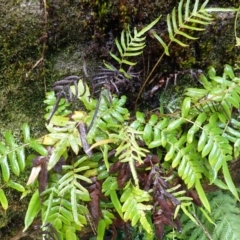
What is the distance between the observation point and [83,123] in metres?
1.45

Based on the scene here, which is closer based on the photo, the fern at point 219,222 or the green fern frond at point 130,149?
the green fern frond at point 130,149

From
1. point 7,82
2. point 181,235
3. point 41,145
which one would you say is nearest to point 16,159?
point 41,145

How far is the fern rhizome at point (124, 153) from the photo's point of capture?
1.42m

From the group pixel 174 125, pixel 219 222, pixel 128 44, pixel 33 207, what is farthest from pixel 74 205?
pixel 219 222

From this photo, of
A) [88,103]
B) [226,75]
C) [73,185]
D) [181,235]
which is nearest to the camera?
[73,185]

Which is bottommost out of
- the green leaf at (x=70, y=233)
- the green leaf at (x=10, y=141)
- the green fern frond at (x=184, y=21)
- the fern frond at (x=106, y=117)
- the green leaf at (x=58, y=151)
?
the green leaf at (x=70, y=233)

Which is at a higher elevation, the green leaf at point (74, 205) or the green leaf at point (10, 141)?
the green leaf at point (10, 141)

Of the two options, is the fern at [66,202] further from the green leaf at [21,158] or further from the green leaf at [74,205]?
the green leaf at [21,158]

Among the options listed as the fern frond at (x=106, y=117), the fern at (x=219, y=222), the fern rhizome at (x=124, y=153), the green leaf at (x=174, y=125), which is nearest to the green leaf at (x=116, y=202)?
the fern rhizome at (x=124, y=153)

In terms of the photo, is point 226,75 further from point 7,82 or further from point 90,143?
point 7,82

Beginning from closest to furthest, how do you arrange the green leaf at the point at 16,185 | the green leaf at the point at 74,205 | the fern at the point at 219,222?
the green leaf at the point at 74,205
the green leaf at the point at 16,185
the fern at the point at 219,222

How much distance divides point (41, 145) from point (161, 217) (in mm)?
595

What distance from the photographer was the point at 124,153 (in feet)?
4.57

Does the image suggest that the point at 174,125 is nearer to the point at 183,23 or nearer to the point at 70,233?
the point at 183,23
